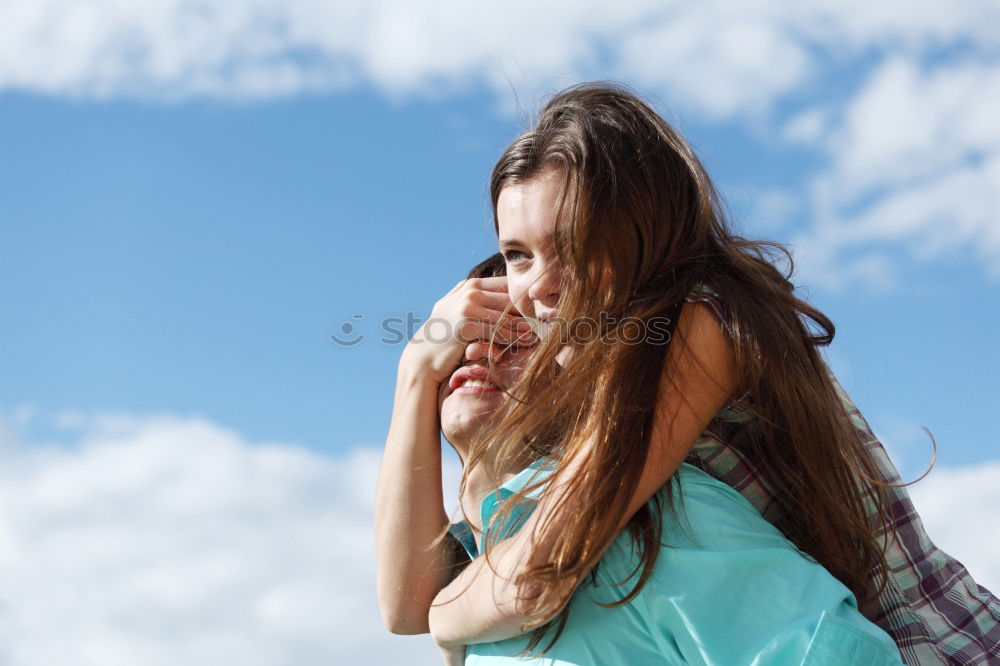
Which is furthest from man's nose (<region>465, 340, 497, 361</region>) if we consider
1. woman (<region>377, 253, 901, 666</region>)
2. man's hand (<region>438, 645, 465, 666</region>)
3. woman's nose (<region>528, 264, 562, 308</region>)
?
man's hand (<region>438, 645, 465, 666</region>)

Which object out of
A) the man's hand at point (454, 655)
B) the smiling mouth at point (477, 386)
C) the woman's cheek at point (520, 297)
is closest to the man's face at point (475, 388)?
the smiling mouth at point (477, 386)

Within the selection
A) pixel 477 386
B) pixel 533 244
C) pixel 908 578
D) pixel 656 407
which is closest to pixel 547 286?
pixel 533 244

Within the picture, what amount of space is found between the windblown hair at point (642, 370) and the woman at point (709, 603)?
0.19 ft

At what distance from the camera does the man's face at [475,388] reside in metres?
2.94

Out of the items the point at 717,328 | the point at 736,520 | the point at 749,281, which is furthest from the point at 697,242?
the point at 736,520

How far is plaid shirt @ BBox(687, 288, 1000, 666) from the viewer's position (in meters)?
2.60

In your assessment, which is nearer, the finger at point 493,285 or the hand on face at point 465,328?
the hand on face at point 465,328

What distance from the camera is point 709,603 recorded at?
2.29 metres

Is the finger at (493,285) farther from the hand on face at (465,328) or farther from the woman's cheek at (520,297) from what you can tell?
the woman's cheek at (520,297)

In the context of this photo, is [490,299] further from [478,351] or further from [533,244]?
[533,244]

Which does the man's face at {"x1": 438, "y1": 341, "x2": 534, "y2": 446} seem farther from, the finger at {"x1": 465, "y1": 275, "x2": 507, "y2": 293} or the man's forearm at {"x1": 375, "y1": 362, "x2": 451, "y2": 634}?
the finger at {"x1": 465, "y1": 275, "x2": 507, "y2": 293}

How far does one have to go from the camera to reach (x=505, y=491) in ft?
8.75

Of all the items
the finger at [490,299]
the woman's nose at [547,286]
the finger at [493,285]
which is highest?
the finger at [493,285]

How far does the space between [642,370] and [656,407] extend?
0.10 meters
